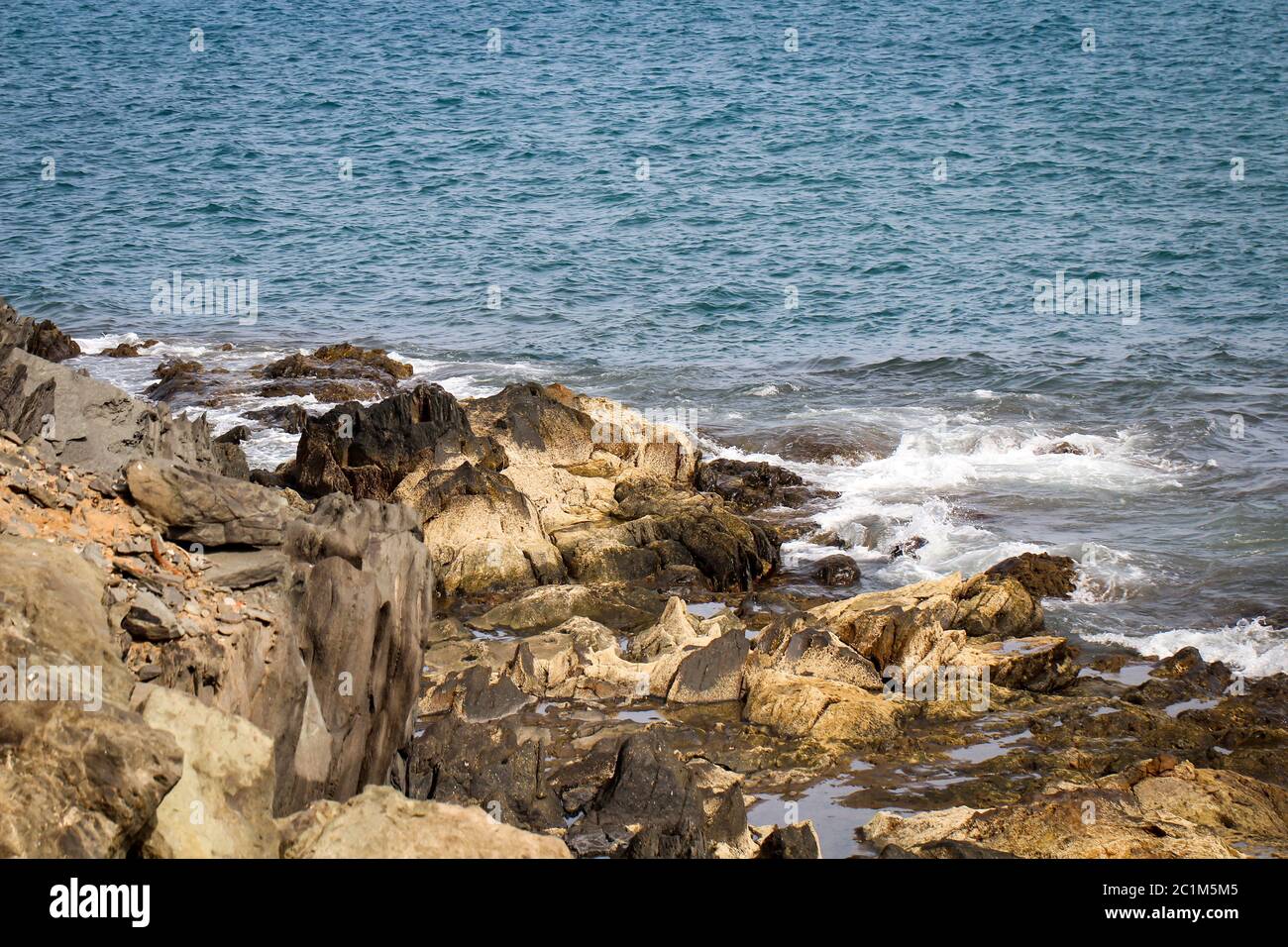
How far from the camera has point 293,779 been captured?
36.3 ft

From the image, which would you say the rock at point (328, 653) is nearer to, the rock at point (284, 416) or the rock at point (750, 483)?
the rock at point (750, 483)

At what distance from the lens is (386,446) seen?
897 inches

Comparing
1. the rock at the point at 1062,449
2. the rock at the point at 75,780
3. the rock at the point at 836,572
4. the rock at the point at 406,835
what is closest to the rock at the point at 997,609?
the rock at the point at 836,572

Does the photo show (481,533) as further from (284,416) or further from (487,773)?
(284,416)

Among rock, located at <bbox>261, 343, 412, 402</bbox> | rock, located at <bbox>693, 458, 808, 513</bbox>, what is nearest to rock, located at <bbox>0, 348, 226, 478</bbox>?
rock, located at <bbox>693, 458, 808, 513</bbox>

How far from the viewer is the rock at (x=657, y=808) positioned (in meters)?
12.3

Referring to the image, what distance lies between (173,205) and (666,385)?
2783 cm

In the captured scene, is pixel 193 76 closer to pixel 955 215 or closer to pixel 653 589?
pixel 955 215

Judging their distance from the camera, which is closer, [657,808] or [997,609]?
[657,808]

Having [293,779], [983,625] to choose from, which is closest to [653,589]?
[983,625]

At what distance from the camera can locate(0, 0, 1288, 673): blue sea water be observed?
26.8m

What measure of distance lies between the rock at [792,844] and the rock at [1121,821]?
102 centimetres

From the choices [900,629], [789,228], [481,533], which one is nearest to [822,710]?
[900,629]

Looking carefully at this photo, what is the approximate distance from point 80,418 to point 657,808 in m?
8.11
